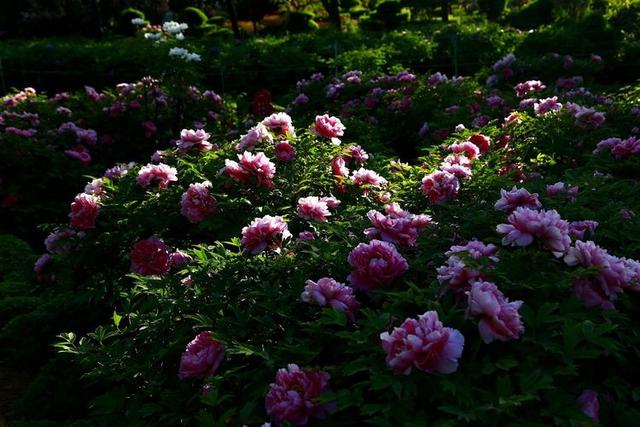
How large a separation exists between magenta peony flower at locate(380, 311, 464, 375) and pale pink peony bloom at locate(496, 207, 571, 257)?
0.50m

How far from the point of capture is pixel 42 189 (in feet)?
22.7

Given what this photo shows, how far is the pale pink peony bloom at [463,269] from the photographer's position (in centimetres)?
190

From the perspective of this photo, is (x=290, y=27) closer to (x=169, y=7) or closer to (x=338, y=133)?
(x=169, y=7)

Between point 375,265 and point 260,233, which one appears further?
point 260,233

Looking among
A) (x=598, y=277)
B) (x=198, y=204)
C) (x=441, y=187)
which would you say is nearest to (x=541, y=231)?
(x=598, y=277)

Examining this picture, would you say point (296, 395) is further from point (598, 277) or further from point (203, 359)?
point (598, 277)

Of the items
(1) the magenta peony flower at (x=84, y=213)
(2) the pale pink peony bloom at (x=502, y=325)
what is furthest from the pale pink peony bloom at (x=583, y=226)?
(1) the magenta peony flower at (x=84, y=213)

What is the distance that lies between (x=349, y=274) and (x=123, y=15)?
2729cm

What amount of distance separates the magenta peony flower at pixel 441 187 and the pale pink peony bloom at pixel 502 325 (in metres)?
1.28

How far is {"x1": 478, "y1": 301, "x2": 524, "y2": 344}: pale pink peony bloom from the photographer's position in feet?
5.63

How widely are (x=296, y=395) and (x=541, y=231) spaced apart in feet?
2.99

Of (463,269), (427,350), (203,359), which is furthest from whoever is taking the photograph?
(203,359)

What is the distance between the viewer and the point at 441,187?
9.88ft

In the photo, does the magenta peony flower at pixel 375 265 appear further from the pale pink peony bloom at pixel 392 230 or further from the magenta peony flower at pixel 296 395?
the magenta peony flower at pixel 296 395
